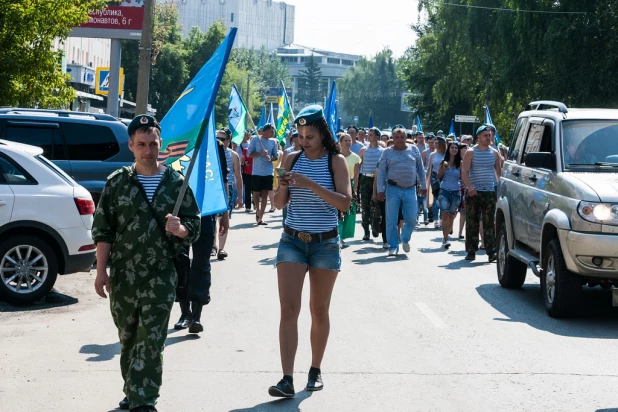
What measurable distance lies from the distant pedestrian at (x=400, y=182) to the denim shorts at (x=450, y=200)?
2.13m

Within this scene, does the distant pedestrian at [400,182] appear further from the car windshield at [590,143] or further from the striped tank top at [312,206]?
the striped tank top at [312,206]

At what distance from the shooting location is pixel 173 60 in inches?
3334

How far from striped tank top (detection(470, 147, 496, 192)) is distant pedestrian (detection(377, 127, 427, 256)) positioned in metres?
0.76

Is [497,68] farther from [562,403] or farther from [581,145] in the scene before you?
[562,403]

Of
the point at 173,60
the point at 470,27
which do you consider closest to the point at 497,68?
the point at 470,27

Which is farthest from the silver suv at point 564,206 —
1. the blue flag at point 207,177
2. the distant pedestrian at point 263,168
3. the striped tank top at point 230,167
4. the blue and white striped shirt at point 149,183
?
the distant pedestrian at point 263,168

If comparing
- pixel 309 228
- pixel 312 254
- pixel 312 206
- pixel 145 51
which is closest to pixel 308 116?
pixel 312 206

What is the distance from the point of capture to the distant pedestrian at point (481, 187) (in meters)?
16.1

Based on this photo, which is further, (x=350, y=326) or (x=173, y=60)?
(x=173, y=60)

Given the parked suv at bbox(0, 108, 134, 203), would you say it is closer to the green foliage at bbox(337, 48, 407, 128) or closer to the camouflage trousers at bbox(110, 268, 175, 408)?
the camouflage trousers at bbox(110, 268, 175, 408)

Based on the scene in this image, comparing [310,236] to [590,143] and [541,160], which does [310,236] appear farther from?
[590,143]

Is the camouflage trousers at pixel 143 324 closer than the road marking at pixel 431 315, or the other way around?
the camouflage trousers at pixel 143 324

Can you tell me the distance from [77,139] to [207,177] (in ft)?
13.3

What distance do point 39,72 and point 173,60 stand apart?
67163mm
